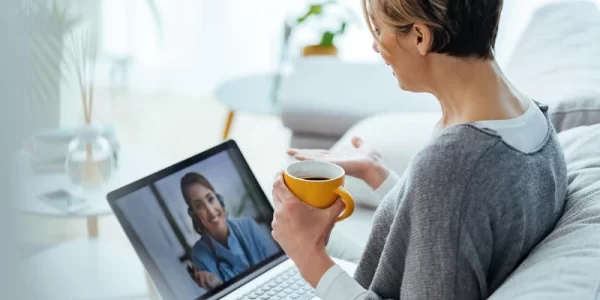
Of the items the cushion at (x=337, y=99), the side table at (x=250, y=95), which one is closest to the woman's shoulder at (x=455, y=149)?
the cushion at (x=337, y=99)

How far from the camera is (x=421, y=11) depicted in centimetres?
96

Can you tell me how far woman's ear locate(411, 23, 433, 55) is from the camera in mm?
965

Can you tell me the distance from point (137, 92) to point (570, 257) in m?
2.83

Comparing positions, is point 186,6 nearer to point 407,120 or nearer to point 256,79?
point 256,79

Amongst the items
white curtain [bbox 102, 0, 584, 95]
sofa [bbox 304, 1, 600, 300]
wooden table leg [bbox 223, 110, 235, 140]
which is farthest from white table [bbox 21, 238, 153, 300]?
white curtain [bbox 102, 0, 584, 95]

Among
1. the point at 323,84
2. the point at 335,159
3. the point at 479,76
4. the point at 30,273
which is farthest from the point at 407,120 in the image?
the point at 30,273

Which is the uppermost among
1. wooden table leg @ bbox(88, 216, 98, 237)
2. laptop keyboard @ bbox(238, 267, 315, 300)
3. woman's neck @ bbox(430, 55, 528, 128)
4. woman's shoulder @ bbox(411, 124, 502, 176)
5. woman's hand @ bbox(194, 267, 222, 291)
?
woman's neck @ bbox(430, 55, 528, 128)

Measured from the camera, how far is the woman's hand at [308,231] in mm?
1054

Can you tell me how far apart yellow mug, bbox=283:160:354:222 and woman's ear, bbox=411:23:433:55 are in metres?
0.21

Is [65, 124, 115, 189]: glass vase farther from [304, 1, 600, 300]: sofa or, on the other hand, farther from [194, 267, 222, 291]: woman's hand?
[194, 267, 222, 291]: woman's hand

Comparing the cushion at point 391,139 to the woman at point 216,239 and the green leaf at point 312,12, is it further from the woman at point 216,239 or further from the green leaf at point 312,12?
the green leaf at point 312,12

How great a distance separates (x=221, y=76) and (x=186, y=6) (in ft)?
1.19

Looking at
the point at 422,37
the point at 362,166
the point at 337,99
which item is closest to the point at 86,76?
the point at 362,166

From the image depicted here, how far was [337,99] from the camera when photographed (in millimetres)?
2168
